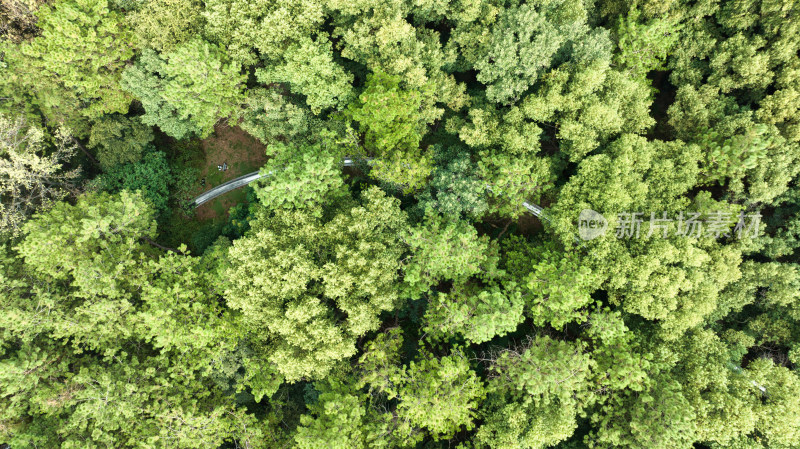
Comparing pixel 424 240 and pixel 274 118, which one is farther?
pixel 274 118

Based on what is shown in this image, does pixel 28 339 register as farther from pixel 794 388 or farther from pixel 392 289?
pixel 794 388

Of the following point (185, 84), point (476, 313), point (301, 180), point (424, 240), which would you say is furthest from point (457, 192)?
point (185, 84)

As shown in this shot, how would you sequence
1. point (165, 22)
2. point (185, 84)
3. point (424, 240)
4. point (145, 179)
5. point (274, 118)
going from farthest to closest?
point (145, 179), point (274, 118), point (185, 84), point (165, 22), point (424, 240)

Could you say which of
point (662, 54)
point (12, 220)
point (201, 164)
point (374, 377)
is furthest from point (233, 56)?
point (662, 54)

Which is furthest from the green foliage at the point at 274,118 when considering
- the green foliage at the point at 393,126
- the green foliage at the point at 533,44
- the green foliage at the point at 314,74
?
the green foliage at the point at 533,44

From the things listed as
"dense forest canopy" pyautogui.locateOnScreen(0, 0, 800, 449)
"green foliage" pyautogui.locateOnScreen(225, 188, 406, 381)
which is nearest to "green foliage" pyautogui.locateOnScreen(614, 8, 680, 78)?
"dense forest canopy" pyautogui.locateOnScreen(0, 0, 800, 449)

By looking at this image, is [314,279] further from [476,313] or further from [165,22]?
[165,22]
